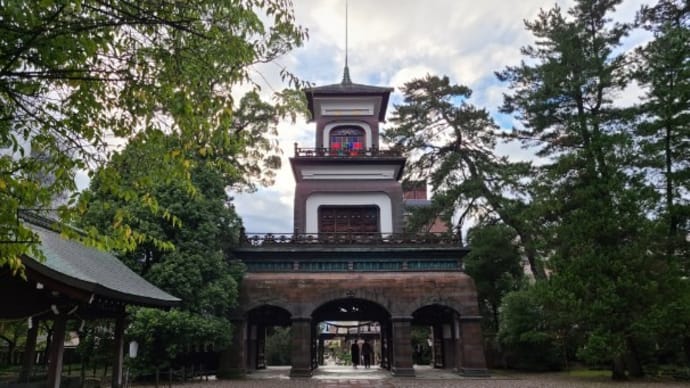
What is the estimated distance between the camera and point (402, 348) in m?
18.3

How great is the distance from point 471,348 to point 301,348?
21.4ft

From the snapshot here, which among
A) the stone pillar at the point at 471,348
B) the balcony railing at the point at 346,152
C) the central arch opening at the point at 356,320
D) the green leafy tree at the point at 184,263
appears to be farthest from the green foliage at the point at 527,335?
the green leafy tree at the point at 184,263

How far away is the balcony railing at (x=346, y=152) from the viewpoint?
2244 cm

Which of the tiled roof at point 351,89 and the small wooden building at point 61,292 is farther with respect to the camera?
the tiled roof at point 351,89

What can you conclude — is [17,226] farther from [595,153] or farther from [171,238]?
[595,153]

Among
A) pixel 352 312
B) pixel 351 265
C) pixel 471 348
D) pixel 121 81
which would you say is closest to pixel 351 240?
pixel 351 265

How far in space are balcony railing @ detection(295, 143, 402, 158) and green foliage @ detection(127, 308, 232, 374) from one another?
9.34m

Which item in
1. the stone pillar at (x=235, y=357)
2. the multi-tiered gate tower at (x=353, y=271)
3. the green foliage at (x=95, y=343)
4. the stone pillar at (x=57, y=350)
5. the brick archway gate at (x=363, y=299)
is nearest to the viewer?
the stone pillar at (x=57, y=350)

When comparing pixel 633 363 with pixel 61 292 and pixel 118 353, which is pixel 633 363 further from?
pixel 61 292

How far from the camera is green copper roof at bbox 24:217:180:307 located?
7535 mm

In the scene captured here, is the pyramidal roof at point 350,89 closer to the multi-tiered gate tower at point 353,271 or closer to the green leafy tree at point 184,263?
the multi-tiered gate tower at point 353,271

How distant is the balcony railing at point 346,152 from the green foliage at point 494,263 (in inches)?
240

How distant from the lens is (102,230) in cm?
1591

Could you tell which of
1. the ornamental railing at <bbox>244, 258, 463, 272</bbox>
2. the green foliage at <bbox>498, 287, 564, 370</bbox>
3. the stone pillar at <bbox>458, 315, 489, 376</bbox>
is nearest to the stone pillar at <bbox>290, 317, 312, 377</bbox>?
the ornamental railing at <bbox>244, 258, 463, 272</bbox>
